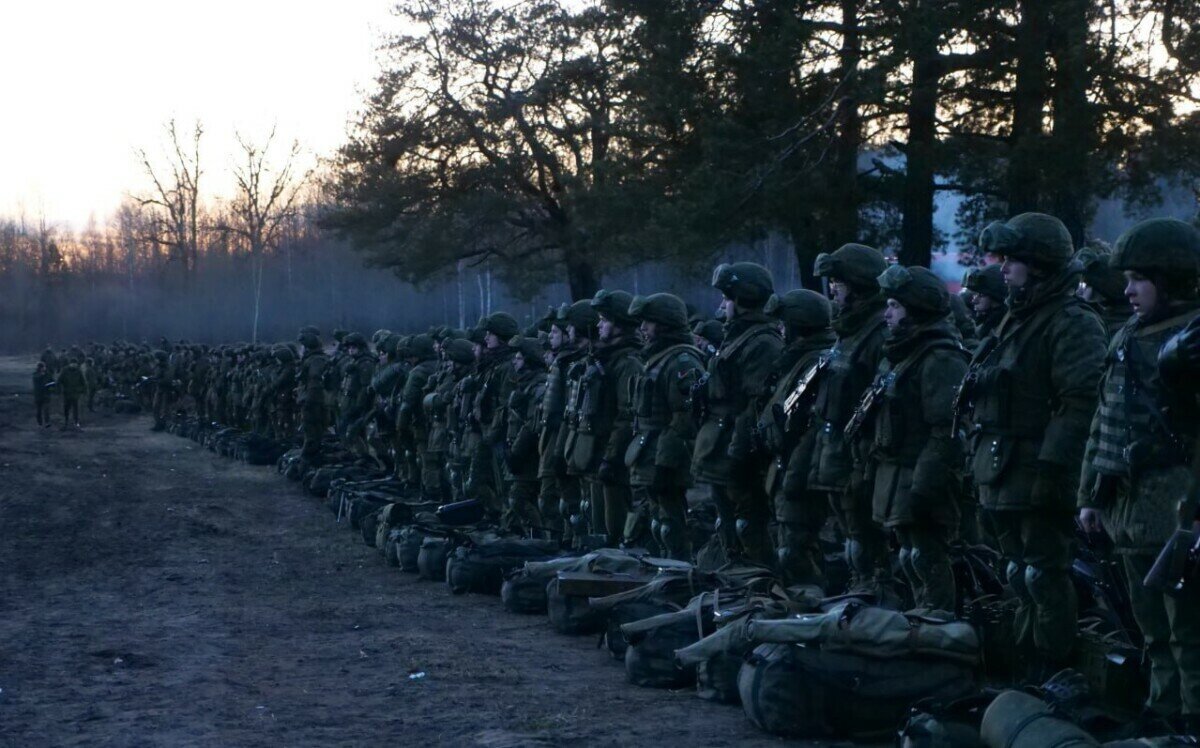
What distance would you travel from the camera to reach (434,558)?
1283 centimetres

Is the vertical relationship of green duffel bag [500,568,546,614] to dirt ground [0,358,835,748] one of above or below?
above

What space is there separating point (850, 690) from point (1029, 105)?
45.7 feet

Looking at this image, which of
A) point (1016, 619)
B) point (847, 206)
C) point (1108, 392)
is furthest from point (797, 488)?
point (847, 206)

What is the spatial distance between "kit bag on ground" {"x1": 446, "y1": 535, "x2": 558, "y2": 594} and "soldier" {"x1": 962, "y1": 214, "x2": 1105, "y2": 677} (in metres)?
5.26

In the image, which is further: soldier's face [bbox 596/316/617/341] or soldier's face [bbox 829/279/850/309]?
soldier's face [bbox 596/316/617/341]

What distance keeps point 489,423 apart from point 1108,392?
34.1 ft

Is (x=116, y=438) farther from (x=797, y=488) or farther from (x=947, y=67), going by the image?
(x=797, y=488)

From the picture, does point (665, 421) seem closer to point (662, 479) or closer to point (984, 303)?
point (662, 479)

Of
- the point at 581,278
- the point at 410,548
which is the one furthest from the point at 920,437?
the point at 581,278

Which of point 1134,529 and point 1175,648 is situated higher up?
point 1134,529

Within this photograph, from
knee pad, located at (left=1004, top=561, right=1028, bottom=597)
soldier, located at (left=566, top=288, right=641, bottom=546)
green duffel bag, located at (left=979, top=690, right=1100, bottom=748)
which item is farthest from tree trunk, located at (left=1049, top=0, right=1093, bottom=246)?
green duffel bag, located at (left=979, top=690, right=1100, bottom=748)

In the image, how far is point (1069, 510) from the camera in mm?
6973

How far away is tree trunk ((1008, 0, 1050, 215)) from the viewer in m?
18.2

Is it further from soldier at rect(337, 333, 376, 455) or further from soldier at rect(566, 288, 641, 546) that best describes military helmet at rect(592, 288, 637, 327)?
soldier at rect(337, 333, 376, 455)
